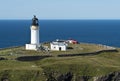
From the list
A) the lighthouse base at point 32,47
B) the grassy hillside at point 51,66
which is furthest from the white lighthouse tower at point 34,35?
the grassy hillside at point 51,66

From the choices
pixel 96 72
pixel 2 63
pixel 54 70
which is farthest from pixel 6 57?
pixel 96 72

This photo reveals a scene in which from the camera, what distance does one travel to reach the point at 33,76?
2662 inches

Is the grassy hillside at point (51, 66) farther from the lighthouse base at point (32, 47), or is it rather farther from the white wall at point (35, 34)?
the white wall at point (35, 34)

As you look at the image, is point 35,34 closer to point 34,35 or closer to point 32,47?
point 34,35

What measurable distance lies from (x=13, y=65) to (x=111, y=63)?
1885 centimetres

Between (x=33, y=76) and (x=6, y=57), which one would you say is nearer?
(x=33, y=76)

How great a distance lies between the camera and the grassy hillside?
6794 cm

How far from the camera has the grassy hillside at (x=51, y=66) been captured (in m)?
67.9

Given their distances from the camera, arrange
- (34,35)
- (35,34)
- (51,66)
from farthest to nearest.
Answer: (34,35), (35,34), (51,66)

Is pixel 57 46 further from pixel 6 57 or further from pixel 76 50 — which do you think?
pixel 6 57

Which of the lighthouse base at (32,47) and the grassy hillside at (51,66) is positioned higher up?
the lighthouse base at (32,47)

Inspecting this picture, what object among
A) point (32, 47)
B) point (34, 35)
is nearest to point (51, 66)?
point (32, 47)

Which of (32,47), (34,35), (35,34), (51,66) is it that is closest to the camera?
(51,66)

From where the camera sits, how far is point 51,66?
7238 cm
